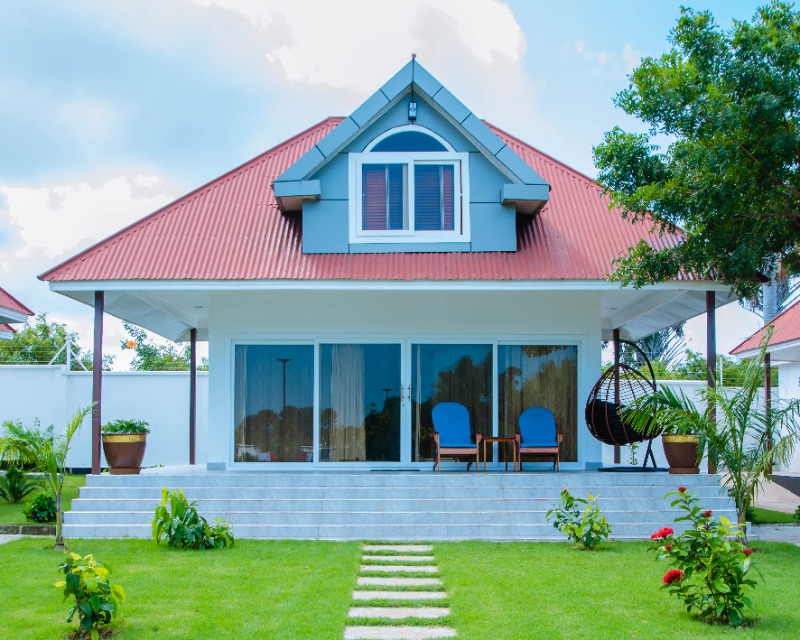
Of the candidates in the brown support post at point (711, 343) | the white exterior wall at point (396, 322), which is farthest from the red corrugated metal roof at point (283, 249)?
the brown support post at point (711, 343)

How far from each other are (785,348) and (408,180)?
891 cm

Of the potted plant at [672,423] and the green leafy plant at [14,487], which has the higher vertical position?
the potted plant at [672,423]

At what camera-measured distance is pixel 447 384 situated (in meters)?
14.5

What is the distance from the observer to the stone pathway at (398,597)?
6.65 metres

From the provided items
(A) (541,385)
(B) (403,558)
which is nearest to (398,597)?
(B) (403,558)

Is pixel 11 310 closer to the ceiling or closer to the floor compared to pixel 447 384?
closer to the ceiling

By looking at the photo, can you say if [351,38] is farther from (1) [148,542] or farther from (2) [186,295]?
(1) [148,542]

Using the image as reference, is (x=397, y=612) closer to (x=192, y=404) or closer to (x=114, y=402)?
(x=192, y=404)

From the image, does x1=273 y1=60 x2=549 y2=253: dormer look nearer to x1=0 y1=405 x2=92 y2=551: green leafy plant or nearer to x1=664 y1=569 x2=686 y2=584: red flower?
x1=0 y1=405 x2=92 y2=551: green leafy plant

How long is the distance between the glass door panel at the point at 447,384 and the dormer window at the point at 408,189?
1.94m

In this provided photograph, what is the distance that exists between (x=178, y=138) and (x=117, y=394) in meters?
6.72

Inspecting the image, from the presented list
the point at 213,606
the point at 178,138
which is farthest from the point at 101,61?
the point at 213,606

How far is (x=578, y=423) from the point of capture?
1459 cm

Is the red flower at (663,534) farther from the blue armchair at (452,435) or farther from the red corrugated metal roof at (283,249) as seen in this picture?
the blue armchair at (452,435)
